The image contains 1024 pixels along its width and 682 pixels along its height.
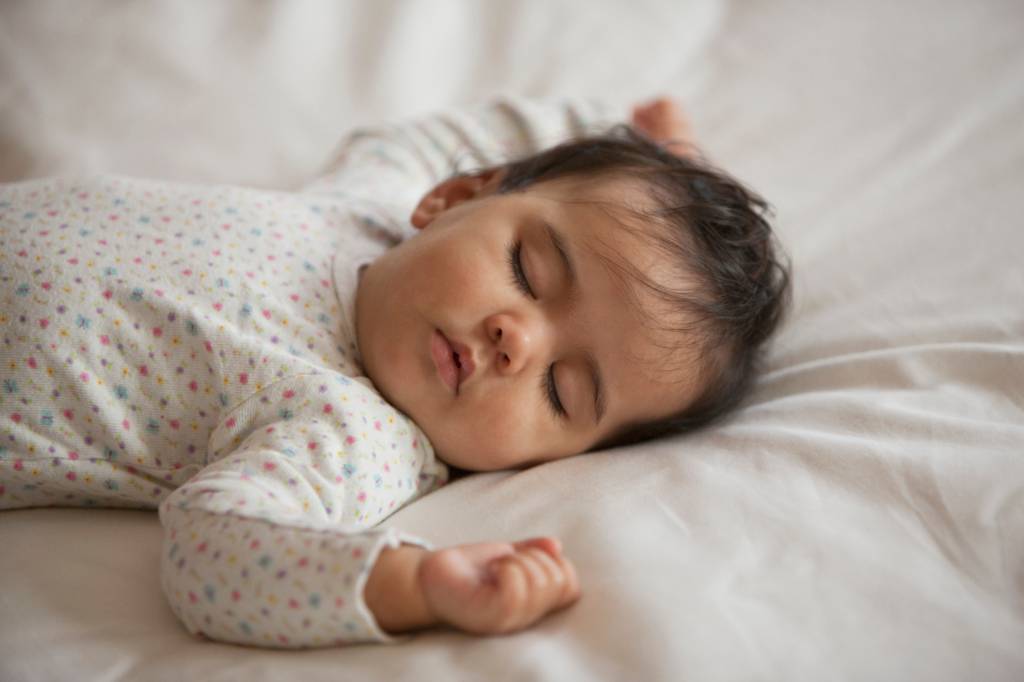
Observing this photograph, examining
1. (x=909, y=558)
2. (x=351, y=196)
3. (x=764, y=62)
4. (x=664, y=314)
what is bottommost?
(x=909, y=558)

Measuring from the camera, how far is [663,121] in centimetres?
166

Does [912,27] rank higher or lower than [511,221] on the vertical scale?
higher

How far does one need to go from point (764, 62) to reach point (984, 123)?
44 centimetres

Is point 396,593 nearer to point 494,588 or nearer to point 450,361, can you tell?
point 494,588


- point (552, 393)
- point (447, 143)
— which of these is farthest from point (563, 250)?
point (447, 143)

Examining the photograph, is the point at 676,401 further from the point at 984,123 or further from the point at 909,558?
the point at 984,123

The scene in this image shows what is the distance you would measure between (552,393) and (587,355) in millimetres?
63

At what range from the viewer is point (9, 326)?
0.98 metres

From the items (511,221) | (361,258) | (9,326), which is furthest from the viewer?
(361,258)

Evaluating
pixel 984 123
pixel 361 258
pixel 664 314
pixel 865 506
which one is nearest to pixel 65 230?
pixel 361 258

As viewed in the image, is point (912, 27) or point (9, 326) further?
point (912, 27)

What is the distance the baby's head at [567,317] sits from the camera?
1.03 m

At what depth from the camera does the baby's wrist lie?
752mm

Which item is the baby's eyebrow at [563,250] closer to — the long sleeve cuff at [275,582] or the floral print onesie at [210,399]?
the floral print onesie at [210,399]
